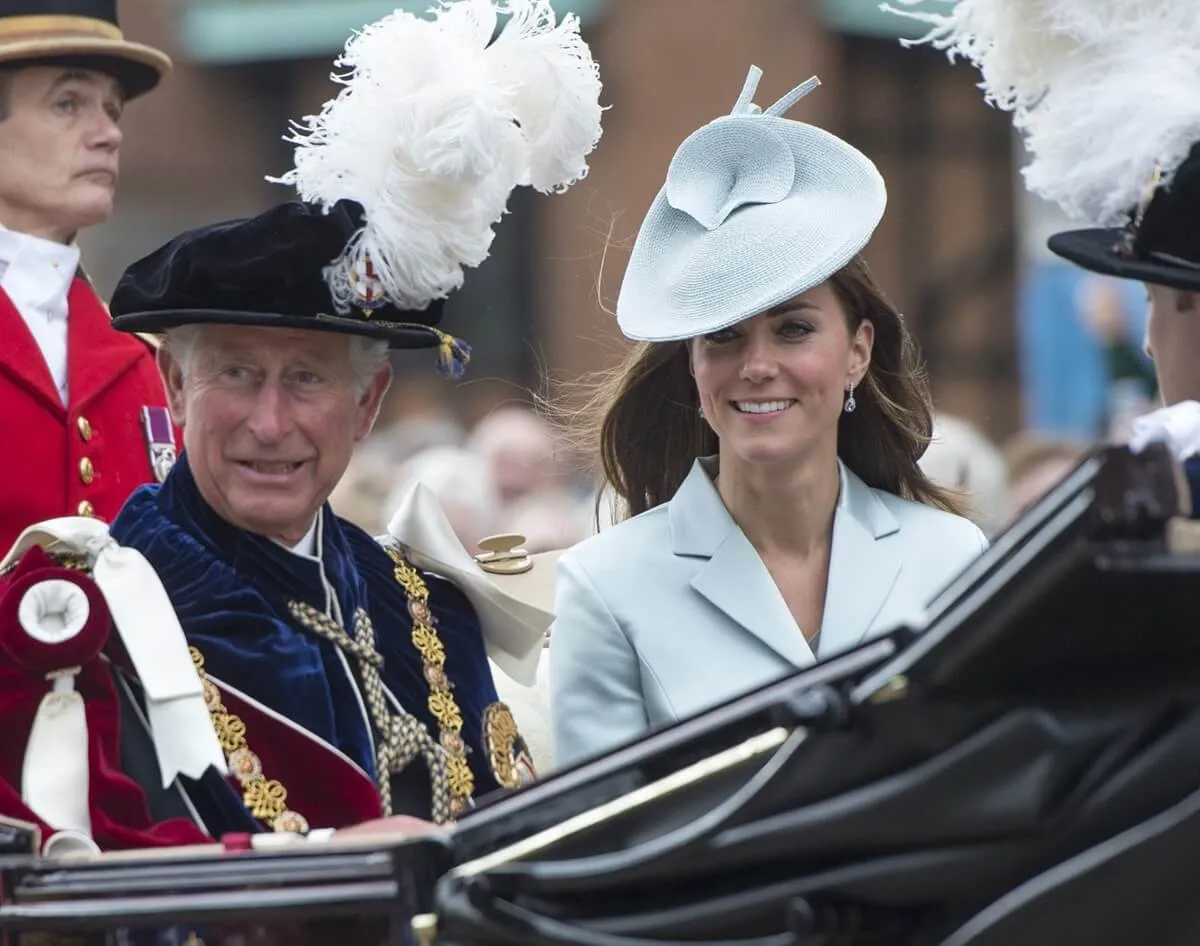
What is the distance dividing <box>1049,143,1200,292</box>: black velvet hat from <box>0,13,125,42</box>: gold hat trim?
237 centimetres

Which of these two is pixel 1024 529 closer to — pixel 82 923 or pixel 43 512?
pixel 82 923

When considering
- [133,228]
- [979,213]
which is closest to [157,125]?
[133,228]

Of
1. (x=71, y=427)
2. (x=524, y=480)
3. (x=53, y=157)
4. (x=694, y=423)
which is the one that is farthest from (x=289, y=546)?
(x=524, y=480)

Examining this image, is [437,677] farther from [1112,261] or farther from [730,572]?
[1112,261]

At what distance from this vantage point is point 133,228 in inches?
564

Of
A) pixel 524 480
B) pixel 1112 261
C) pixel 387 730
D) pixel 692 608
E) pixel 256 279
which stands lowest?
pixel 524 480

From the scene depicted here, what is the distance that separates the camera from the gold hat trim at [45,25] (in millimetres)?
4668

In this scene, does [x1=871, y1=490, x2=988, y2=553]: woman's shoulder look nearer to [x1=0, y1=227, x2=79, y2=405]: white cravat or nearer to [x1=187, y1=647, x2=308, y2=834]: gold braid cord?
[x1=187, y1=647, x2=308, y2=834]: gold braid cord

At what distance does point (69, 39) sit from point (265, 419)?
150 centimetres

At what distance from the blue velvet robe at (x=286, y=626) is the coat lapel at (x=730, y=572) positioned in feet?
1.34

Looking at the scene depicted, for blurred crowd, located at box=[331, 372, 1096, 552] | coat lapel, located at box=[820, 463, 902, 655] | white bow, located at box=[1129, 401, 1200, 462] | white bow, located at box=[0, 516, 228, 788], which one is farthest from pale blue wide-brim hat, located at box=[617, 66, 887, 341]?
blurred crowd, located at box=[331, 372, 1096, 552]

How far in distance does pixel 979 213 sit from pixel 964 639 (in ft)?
42.0

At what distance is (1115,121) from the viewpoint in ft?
10.4

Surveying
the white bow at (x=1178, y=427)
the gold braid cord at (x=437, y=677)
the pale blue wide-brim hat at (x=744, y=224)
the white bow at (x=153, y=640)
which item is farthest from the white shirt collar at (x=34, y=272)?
the white bow at (x=1178, y=427)
